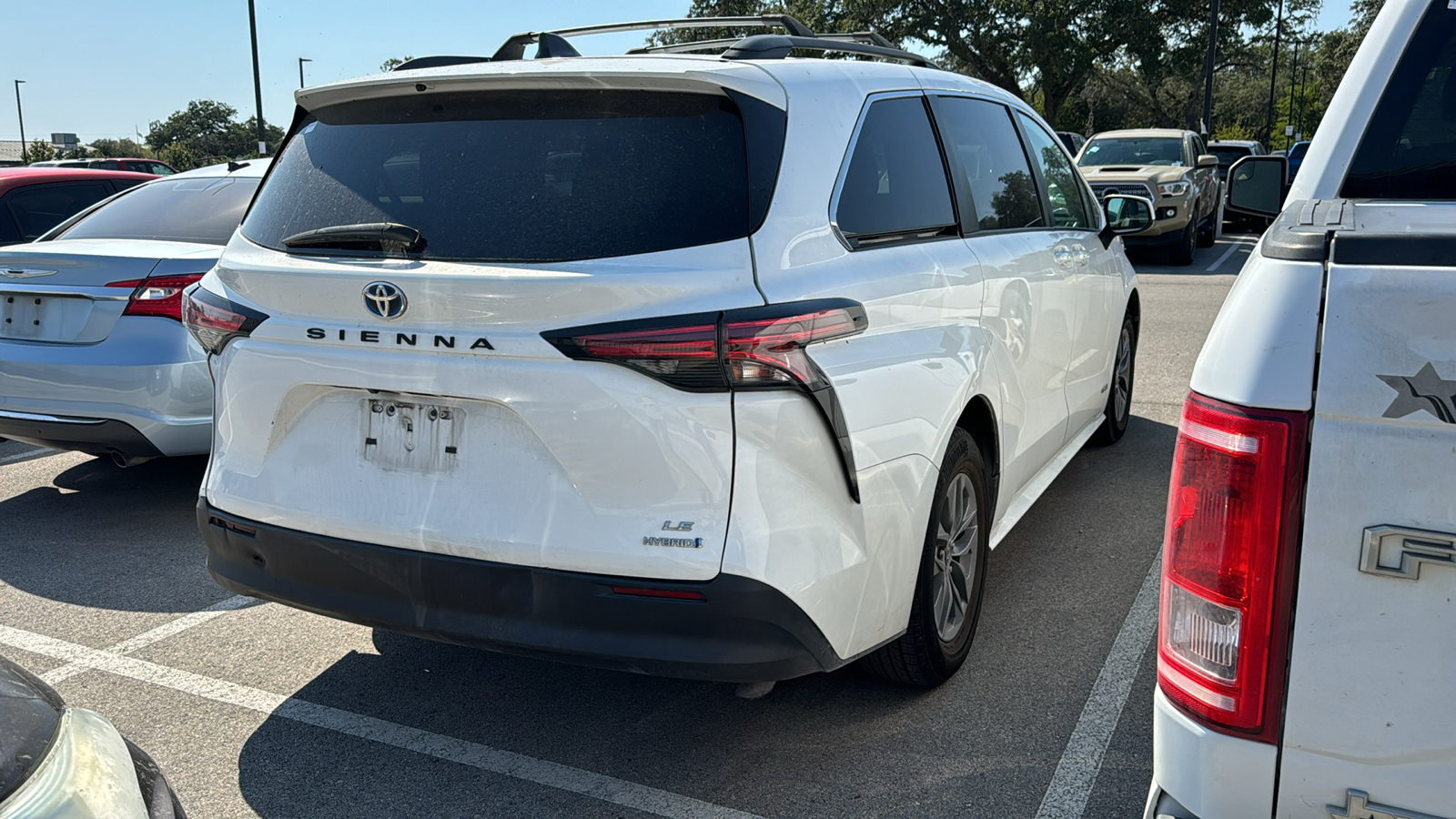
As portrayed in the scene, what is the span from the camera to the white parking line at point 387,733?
2992mm

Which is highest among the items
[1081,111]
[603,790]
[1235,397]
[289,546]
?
[1081,111]

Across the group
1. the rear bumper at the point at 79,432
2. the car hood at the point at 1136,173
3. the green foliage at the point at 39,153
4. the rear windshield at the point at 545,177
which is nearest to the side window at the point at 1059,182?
the rear windshield at the point at 545,177

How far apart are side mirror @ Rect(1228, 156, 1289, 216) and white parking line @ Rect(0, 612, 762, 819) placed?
225 centimetres

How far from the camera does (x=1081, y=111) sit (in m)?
61.1

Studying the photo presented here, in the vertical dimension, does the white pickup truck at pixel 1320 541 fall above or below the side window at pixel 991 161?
below

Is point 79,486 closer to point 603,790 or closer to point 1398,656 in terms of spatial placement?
point 603,790

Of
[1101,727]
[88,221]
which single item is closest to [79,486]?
[88,221]

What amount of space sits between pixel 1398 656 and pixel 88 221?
21.9 feet

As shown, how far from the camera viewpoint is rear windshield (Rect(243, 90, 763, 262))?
2.71 metres

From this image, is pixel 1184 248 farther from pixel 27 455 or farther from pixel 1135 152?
pixel 27 455

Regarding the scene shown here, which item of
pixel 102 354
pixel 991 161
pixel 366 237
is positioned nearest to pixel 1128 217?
pixel 991 161

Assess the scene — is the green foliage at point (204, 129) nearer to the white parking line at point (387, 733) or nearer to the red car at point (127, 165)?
the red car at point (127, 165)

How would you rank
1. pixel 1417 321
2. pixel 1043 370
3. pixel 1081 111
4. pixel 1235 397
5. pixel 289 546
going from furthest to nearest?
pixel 1081 111 → pixel 1043 370 → pixel 289 546 → pixel 1235 397 → pixel 1417 321

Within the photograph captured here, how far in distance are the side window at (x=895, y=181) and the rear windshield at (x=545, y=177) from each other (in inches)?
16.4
